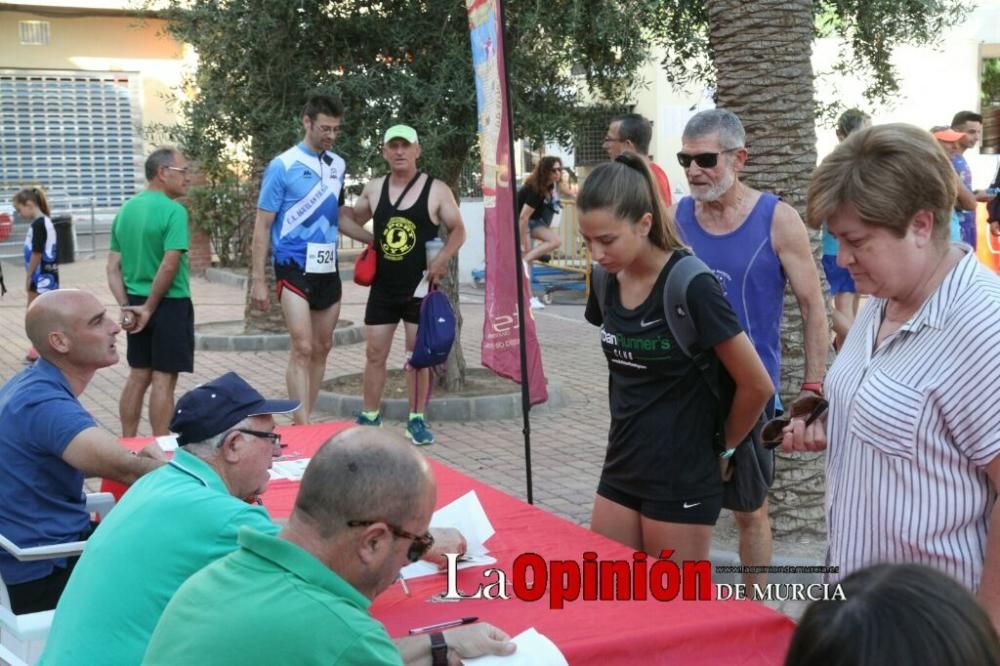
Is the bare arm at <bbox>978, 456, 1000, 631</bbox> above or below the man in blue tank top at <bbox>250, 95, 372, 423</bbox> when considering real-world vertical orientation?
below

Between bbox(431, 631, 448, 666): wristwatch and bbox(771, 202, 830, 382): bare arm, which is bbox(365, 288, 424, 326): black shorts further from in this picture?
bbox(431, 631, 448, 666): wristwatch

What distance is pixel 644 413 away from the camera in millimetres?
3822

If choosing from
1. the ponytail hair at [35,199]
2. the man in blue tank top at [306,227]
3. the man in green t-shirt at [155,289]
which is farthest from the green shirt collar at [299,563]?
the ponytail hair at [35,199]

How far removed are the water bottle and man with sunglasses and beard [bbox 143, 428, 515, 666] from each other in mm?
5679

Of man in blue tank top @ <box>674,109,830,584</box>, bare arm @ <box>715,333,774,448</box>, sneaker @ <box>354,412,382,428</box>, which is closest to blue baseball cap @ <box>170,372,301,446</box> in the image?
bare arm @ <box>715,333,774,448</box>

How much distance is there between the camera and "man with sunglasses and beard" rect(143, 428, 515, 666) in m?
2.16

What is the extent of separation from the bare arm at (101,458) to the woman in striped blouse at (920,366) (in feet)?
7.98

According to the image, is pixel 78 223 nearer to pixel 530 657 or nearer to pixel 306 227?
pixel 306 227

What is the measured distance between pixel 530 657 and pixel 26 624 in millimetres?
1658

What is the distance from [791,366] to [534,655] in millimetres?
3787

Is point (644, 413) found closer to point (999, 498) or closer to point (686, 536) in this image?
point (686, 536)

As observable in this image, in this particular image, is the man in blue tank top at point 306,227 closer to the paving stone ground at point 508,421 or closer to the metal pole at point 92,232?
the paving stone ground at point 508,421

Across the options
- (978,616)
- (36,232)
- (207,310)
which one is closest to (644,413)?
(978,616)

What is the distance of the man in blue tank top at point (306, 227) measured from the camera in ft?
26.0
